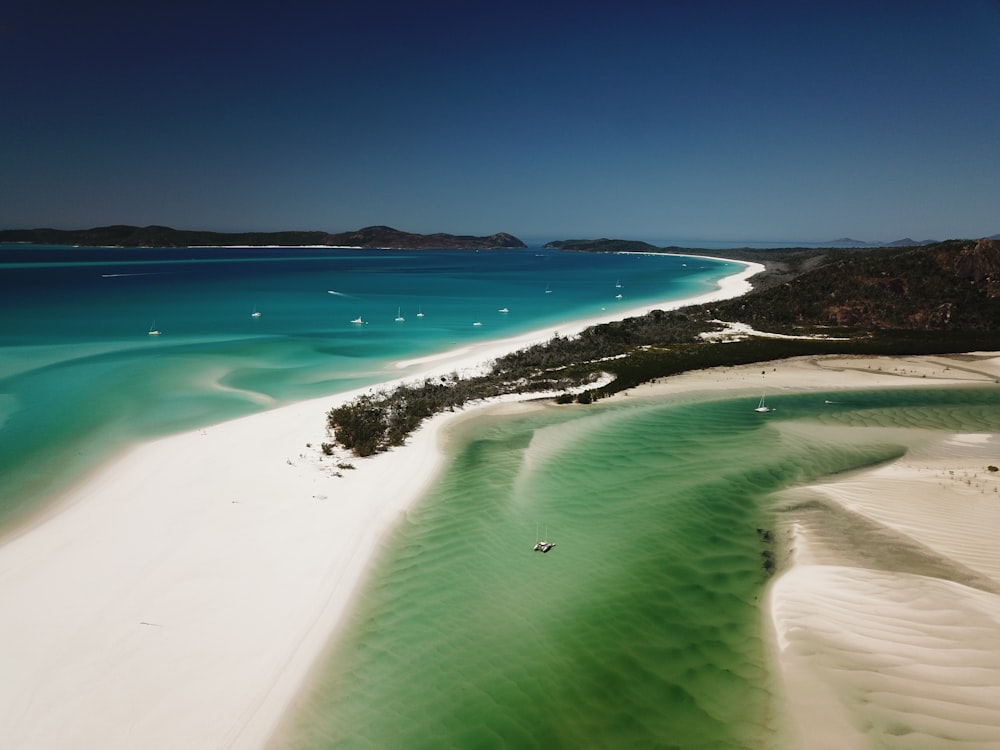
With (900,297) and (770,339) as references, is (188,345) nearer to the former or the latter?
(770,339)

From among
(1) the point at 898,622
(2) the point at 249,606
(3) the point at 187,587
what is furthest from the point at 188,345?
(1) the point at 898,622

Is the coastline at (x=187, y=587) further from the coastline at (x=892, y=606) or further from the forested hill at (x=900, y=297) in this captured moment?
the forested hill at (x=900, y=297)

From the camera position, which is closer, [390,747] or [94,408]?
[390,747]

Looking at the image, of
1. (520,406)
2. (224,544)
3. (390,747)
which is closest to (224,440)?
(224,544)

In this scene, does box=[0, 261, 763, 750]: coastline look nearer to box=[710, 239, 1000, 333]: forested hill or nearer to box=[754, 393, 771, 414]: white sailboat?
box=[754, 393, 771, 414]: white sailboat

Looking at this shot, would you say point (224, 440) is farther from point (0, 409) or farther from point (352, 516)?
point (0, 409)

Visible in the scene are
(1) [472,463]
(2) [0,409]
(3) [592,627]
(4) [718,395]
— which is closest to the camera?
(3) [592,627]
